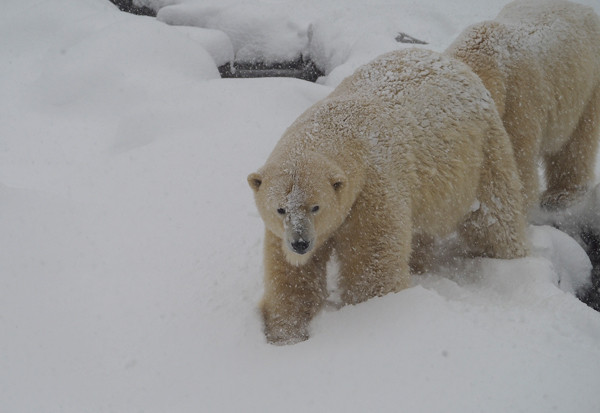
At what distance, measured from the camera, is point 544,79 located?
4.36m

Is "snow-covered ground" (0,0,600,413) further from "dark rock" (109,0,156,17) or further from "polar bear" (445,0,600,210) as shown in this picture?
"dark rock" (109,0,156,17)

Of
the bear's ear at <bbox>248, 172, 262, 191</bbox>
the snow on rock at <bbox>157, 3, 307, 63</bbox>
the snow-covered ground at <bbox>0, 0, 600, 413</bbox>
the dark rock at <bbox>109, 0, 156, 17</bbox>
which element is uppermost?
the bear's ear at <bbox>248, 172, 262, 191</bbox>

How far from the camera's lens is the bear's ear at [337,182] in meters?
2.83

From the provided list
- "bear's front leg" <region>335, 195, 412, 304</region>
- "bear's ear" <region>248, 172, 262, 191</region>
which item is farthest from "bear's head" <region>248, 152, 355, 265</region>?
"bear's front leg" <region>335, 195, 412, 304</region>


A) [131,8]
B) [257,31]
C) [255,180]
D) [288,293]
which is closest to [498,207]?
[288,293]

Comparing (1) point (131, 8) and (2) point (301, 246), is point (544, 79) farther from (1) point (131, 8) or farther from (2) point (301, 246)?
(1) point (131, 8)

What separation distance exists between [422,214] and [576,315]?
1.11m

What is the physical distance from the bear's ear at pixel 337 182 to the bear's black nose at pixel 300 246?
1.16 ft

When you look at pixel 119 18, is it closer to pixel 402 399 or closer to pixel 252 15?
pixel 252 15

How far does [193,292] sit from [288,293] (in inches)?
30.0

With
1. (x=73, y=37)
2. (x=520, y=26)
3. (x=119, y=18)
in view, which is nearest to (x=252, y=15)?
(x=119, y=18)

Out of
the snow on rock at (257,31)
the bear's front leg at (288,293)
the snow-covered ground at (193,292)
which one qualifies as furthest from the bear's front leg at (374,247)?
the snow on rock at (257,31)

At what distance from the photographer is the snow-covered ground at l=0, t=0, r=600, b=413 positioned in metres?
2.54

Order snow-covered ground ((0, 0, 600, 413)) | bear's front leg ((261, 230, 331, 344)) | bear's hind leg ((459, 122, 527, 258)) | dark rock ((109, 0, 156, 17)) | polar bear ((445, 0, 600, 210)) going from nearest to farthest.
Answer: snow-covered ground ((0, 0, 600, 413)), bear's front leg ((261, 230, 331, 344)), bear's hind leg ((459, 122, 527, 258)), polar bear ((445, 0, 600, 210)), dark rock ((109, 0, 156, 17))
